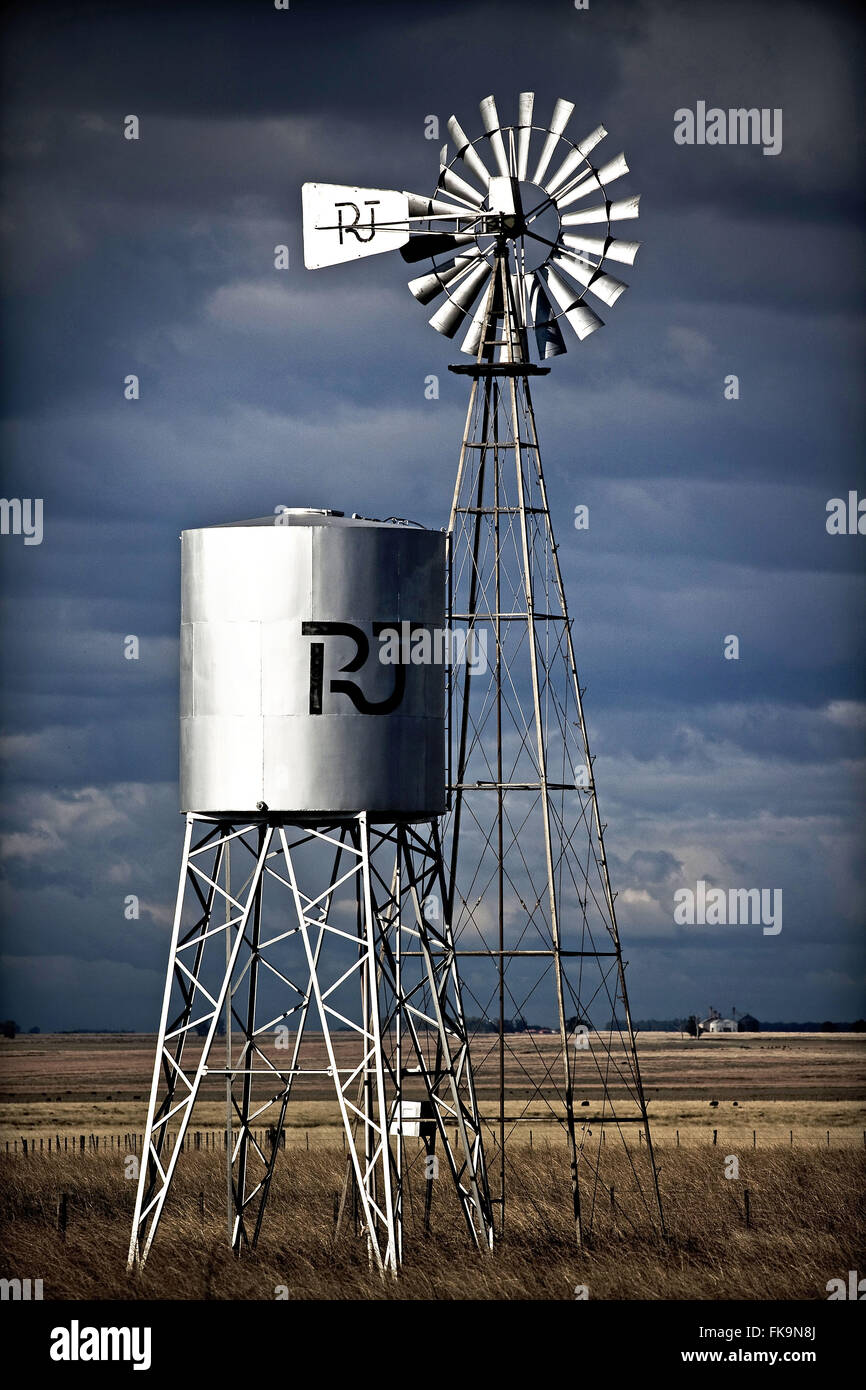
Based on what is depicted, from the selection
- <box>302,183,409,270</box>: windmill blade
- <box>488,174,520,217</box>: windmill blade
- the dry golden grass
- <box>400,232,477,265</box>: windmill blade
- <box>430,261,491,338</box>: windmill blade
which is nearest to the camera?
the dry golden grass

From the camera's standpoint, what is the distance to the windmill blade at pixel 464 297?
127 feet

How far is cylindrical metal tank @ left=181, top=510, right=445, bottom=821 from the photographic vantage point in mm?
32969

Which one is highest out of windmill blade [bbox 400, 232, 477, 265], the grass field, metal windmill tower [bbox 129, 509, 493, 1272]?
windmill blade [bbox 400, 232, 477, 265]

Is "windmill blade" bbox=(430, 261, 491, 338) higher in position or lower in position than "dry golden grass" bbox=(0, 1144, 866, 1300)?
higher

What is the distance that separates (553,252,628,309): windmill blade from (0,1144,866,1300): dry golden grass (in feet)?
50.5

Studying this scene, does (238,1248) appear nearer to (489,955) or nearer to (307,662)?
(489,955)

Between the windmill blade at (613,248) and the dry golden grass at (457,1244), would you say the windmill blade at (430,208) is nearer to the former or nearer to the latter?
the windmill blade at (613,248)

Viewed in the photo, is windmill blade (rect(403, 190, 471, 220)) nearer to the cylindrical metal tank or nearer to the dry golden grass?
the cylindrical metal tank

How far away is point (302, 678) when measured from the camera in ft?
108

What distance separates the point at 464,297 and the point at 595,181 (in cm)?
287

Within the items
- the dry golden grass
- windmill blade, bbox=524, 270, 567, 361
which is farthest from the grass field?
windmill blade, bbox=524, 270, 567, 361
